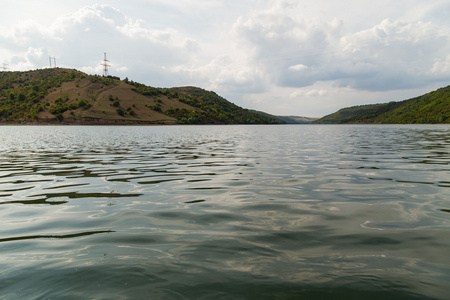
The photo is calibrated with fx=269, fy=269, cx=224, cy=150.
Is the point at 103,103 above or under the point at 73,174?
above

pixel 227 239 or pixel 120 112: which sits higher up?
pixel 120 112

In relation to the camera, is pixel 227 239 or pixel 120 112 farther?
pixel 120 112

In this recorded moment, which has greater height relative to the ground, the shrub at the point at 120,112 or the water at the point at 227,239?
the shrub at the point at 120,112

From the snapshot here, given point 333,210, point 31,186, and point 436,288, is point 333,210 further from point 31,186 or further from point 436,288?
point 31,186

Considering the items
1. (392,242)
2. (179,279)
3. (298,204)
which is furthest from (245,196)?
(179,279)

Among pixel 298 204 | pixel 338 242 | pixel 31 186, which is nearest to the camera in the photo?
pixel 338 242

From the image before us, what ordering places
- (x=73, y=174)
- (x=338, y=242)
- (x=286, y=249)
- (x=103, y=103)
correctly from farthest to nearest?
(x=103, y=103)
(x=73, y=174)
(x=338, y=242)
(x=286, y=249)

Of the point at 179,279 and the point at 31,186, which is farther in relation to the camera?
the point at 31,186

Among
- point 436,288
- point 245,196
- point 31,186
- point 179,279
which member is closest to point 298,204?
point 245,196

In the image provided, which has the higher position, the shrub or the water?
the shrub

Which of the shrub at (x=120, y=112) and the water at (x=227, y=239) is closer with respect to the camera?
the water at (x=227, y=239)

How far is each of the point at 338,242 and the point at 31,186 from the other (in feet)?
37.9

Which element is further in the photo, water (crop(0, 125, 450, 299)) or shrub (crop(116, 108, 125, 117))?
shrub (crop(116, 108, 125, 117))

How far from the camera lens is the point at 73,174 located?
13.6 meters
